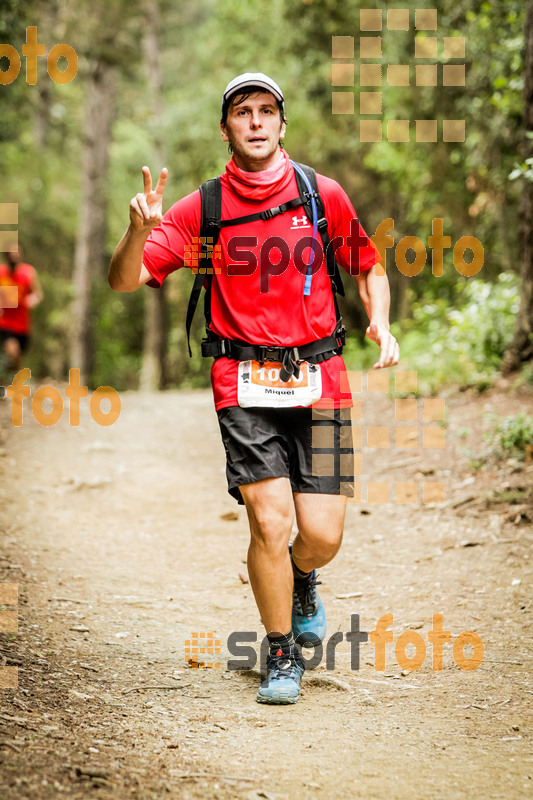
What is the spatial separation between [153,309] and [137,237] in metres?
21.2

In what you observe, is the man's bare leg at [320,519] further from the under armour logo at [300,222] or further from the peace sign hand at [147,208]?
the peace sign hand at [147,208]

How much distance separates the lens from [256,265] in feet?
12.3

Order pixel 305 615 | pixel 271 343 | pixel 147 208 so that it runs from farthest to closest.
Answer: pixel 305 615 < pixel 271 343 < pixel 147 208

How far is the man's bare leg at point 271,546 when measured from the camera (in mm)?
3715

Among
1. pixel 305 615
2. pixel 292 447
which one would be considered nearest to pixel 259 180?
pixel 292 447

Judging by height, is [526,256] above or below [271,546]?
above

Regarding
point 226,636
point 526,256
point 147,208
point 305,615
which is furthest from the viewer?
point 526,256

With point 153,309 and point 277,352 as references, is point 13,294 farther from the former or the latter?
point 153,309

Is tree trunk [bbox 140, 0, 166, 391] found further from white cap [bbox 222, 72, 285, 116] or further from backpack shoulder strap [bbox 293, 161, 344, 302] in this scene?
white cap [bbox 222, 72, 285, 116]

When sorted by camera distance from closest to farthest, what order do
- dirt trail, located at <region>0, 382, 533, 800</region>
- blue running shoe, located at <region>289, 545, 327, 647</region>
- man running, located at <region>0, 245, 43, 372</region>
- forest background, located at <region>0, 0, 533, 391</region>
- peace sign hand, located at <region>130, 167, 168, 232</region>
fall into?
dirt trail, located at <region>0, 382, 533, 800</region> → peace sign hand, located at <region>130, 167, 168, 232</region> → blue running shoe, located at <region>289, 545, 327, 647</region> → forest background, located at <region>0, 0, 533, 391</region> → man running, located at <region>0, 245, 43, 372</region>

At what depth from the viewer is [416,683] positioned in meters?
3.87

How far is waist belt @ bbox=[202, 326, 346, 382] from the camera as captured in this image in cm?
377

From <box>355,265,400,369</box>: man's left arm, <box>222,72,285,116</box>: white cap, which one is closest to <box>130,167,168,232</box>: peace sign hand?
<box>222,72,285,116</box>: white cap

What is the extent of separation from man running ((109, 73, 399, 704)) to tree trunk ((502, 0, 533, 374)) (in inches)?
191
